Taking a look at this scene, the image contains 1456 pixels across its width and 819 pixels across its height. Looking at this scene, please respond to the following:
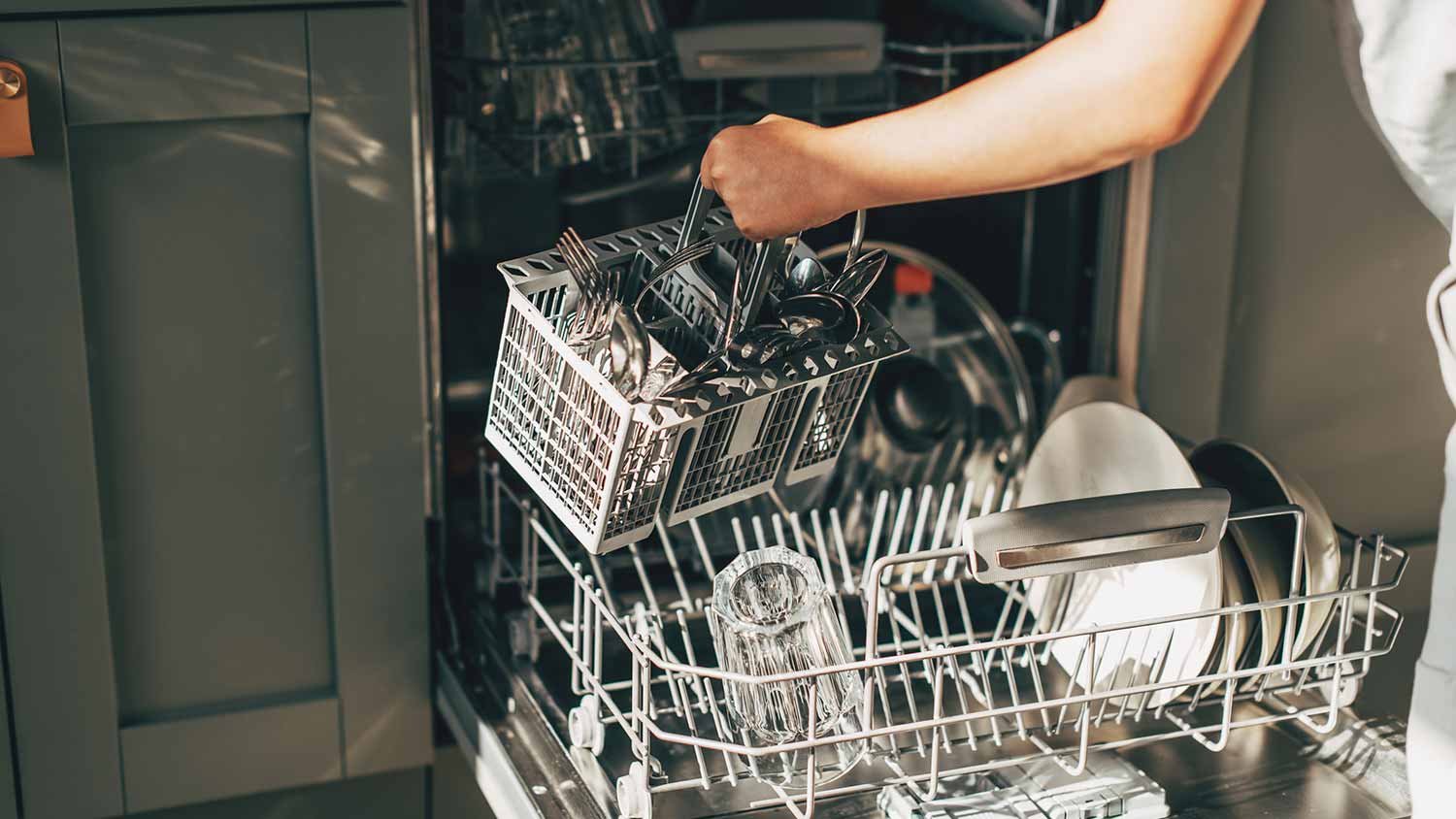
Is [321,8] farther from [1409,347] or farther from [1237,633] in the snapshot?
[1409,347]

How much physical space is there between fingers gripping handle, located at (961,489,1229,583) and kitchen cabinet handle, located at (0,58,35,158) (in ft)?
2.31

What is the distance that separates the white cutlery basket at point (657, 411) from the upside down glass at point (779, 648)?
0.06 metres

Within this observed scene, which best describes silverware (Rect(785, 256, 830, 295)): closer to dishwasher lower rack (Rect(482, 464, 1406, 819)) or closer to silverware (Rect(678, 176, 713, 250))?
silverware (Rect(678, 176, 713, 250))

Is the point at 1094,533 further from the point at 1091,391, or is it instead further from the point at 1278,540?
the point at 1091,391

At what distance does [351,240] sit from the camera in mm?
1170

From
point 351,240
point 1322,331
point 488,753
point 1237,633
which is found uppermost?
point 351,240

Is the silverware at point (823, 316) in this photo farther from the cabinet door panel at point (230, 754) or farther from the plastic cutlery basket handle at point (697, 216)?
the cabinet door panel at point (230, 754)

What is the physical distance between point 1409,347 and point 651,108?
2.72 feet

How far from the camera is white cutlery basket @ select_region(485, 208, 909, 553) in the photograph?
92 centimetres

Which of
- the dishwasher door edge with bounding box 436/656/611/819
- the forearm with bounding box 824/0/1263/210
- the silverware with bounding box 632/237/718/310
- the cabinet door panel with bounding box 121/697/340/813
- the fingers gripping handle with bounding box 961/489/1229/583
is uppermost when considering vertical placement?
the forearm with bounding box 824/0/1263/210

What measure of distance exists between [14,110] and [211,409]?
266mm

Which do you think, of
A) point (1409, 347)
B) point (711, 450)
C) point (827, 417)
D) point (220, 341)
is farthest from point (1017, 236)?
point (220, 341)

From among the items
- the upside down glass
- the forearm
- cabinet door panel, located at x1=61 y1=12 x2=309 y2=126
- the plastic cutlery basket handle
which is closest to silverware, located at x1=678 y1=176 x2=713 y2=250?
the plastic cutlery basket handle

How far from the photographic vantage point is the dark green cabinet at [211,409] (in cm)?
110
